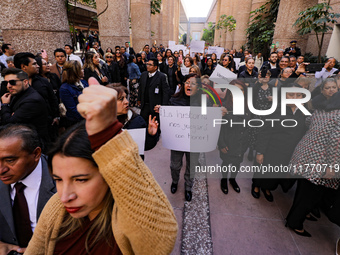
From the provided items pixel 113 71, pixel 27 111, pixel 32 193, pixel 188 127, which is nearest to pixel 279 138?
pixel 188 127

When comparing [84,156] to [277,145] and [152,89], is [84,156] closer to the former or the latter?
[277,145]

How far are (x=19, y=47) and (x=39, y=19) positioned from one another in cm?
69

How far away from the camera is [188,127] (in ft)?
9.02

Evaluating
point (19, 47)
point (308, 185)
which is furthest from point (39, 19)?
point (308, 185)

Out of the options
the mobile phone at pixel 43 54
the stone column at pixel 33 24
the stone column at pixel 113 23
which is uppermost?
the stone column at pixel 113 23

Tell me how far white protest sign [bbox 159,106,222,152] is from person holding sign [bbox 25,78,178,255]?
189cm

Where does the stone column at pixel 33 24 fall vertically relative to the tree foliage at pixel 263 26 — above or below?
below

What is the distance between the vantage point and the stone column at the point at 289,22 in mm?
8203

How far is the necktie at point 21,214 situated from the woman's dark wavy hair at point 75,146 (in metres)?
0.83

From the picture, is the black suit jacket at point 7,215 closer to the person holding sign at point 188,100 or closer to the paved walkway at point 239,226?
the paved walkway at point 239,226

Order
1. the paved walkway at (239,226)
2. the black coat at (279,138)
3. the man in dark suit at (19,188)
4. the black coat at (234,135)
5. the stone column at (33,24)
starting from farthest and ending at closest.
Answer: the stone column at (33,24), the black coat at (234,135), the black coat at (279,138), the paved walkway at (239,226), the man in dark suit at (19,188)

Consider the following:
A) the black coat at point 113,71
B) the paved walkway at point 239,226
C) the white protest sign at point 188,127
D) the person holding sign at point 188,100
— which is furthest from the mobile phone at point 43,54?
the paved walkway at point 239,226

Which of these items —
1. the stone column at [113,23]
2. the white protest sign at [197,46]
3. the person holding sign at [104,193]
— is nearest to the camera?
the person holding sign at [104,193]

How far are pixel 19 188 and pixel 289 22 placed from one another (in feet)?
36.1
